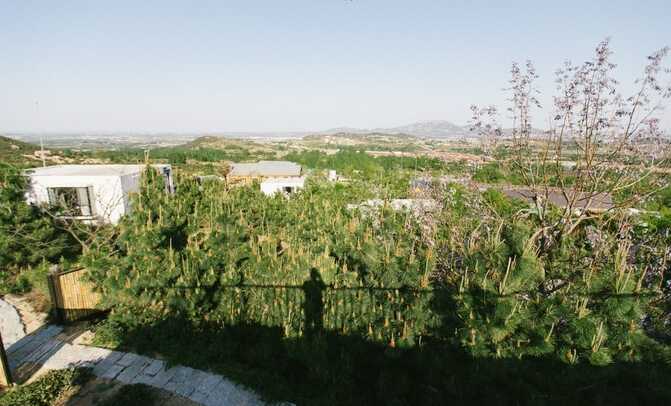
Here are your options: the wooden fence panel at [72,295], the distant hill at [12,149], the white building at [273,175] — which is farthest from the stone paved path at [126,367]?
the distant hill at [12,149]

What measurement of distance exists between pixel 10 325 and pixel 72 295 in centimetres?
148

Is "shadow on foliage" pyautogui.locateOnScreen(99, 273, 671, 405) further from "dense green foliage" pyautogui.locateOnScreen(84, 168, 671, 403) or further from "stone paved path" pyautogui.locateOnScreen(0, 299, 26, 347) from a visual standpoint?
"stone paved path" pyautogui.locateOnScreen(0, 299, 26, 347)

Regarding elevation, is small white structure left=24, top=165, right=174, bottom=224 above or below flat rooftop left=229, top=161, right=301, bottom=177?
above

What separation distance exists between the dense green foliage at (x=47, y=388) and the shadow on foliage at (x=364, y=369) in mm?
863

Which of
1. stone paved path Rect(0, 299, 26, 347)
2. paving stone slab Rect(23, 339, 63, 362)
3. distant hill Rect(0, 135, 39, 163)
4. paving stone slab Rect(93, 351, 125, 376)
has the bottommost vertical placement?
stone paved path Rect(0, 299, 26, 347)

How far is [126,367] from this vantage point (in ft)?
18.4

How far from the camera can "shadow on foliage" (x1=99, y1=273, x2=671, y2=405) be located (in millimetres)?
2941

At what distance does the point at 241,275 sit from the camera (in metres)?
5.87

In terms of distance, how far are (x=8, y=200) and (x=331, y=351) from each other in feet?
33.3

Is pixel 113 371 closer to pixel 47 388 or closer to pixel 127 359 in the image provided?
pixel 127 359

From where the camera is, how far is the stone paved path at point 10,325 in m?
6.70

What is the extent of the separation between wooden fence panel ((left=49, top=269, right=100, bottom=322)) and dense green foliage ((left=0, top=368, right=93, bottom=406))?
1.81 meters

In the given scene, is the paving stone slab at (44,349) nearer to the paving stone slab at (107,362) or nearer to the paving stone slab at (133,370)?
the paving stone slab at (107,362)

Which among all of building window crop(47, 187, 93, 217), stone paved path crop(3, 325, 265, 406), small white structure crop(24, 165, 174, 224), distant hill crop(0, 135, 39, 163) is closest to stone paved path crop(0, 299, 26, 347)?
stone paved path crop(3, 325, 265, 406)
